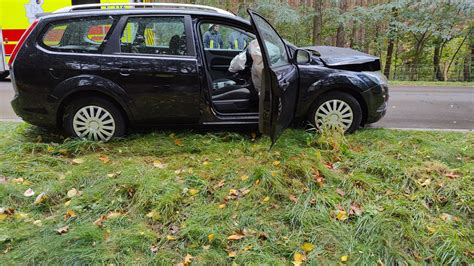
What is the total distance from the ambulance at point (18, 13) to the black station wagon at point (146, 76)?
20.0ft

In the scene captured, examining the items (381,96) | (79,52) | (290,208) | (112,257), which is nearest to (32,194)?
(112,257)

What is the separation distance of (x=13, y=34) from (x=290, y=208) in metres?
10.4

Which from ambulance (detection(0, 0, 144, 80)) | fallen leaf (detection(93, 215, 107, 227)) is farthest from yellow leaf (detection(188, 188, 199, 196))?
ambulance (detection(0, 0, 144, 80))

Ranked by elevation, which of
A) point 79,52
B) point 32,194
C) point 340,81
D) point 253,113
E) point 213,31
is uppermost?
point 213,31

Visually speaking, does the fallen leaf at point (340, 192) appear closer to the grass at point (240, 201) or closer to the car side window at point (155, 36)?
the grass at point (240, 201)

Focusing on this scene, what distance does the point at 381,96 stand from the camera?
15.7 feet

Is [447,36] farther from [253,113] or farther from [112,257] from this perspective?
[112,257]

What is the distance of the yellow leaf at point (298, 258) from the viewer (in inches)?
103

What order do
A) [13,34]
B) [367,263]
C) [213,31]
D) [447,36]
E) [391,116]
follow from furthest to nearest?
[447,36] < [13,34] < [391,116] < [213,31] < [367,263]

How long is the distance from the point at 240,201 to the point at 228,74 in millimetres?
2727

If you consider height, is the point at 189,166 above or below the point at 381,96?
below

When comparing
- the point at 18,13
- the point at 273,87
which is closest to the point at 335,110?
the point at 273,87

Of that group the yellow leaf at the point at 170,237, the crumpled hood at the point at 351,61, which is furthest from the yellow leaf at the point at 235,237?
the crumpled hood at the point at 351,61

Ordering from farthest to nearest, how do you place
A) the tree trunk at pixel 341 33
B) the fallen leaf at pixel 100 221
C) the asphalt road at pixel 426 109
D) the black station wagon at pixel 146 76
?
the tree trunk at pixel 341 33 < the asphalt road at pixel 426 109 < the black station wagon at pixel 146 76 < the fallen leaf at pixel 100 221
